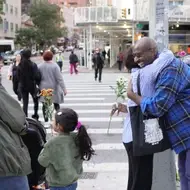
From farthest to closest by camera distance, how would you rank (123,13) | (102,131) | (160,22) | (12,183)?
(123,13) < (102,131) < (160,22) < (12,183)

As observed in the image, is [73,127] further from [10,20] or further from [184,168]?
[10,20]

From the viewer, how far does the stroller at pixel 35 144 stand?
4180 millimetres

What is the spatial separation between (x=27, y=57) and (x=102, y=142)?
121 inches

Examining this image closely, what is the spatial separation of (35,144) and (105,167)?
7.89ft

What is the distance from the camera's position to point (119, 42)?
45.8 m

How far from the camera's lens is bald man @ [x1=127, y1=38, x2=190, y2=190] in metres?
3.33

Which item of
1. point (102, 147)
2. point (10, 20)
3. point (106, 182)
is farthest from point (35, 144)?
point (10, 20)

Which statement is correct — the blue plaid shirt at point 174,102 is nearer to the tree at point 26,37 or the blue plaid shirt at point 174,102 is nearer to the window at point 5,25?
the tree at point 26,37

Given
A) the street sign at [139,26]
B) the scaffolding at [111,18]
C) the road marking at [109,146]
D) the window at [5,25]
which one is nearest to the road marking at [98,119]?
the road marking at [109,146]

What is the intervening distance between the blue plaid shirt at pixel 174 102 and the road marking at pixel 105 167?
115 inches

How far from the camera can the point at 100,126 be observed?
9.83 metres

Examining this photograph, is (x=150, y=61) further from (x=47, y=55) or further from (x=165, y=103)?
(x=47, y=55)

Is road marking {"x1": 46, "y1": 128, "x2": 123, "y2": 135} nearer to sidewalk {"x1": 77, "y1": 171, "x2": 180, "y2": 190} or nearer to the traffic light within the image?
sidewalk {"x1": 77, "y1": 171, "x2": 180, "y2": 190}

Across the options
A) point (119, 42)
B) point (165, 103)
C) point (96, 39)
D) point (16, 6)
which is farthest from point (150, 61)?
point (16, 6)
